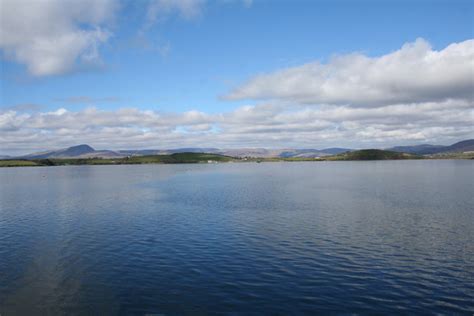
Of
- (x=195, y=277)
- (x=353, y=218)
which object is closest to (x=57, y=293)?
(x=195, y=277)

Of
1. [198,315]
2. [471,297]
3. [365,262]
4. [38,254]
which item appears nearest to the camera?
[198,315]

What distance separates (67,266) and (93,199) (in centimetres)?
6154

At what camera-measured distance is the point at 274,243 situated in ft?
149

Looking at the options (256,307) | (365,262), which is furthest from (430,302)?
(256,307)

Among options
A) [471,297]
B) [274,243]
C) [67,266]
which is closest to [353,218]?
[274,243]

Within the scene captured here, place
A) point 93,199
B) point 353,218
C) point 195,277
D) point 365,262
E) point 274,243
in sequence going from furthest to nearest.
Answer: point 93,199 → point 353,218 → point 274,243 → point 365,262 → point 195,277

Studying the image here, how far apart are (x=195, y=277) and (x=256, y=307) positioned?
8.52m

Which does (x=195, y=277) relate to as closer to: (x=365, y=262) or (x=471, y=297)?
(x=365, y=262)

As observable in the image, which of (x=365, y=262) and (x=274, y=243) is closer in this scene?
(x=365, y=262)

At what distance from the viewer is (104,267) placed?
37.5m

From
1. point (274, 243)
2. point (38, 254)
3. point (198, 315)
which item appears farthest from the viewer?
point (274, 243)

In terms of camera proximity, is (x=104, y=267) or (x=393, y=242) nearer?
(x=104, y=267)

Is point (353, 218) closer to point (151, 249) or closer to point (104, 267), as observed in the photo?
point (151, 249)

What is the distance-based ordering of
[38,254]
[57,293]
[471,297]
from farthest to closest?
1. [38,254]
2. [57,293]
3. [471,297]
